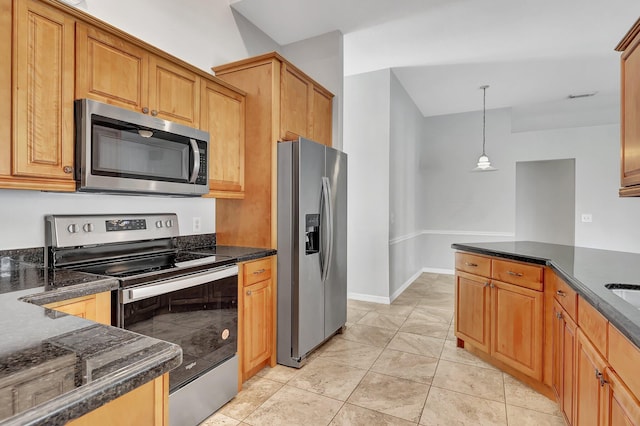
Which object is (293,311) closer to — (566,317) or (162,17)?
(566,317)

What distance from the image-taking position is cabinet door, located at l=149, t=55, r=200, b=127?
206cm

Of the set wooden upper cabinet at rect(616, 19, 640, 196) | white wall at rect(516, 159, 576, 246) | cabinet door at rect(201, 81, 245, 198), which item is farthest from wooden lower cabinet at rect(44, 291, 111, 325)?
white wall at rect(516, 159, 576, 246)

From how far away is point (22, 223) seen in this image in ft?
5.63

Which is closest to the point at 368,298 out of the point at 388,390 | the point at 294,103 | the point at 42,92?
the point at 388,390

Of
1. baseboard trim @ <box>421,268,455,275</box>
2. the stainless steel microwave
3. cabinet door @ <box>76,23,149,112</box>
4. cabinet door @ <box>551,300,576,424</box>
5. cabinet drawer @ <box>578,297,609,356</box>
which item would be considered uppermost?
cabinet door @ <box>76,23,149,112</box>

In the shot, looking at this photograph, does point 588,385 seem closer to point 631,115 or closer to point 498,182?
point 631,115

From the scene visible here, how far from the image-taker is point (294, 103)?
289 cm

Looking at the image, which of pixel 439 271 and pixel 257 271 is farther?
pixel 439 271

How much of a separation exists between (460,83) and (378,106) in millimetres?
1368

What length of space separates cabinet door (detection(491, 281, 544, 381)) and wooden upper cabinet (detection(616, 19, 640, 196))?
90cm

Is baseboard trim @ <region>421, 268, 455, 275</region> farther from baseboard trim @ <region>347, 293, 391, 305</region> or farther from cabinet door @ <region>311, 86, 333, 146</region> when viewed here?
cabinet door @ <region>311, 86, 333, 146</region>

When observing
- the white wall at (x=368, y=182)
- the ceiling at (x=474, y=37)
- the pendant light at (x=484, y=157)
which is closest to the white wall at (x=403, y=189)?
the white wall at (x=368, y=182)

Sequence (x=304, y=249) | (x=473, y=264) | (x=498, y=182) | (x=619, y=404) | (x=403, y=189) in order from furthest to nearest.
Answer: (x=498, y=182), (x=403, y=189), (x=473, y=264), (x=304, y=249), (x=619, y=404)

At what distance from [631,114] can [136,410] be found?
2.30 metres
